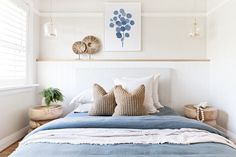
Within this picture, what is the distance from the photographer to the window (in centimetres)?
305

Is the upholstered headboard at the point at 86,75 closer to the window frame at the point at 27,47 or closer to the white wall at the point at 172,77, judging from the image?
the white wall at the point at 172,77

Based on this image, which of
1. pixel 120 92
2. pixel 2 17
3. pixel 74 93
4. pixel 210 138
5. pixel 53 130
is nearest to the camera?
pixel 210 138

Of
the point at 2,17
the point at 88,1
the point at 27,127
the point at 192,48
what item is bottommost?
the point at 27,127

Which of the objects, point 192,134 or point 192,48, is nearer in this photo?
point 192,134

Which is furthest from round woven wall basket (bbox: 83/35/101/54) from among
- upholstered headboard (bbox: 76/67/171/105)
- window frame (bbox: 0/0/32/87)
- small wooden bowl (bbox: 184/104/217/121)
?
small wooden bowl (bbox: 184/104/217/121)

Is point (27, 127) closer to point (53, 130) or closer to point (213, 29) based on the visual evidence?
point (53, 130)

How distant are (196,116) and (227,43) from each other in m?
1.14

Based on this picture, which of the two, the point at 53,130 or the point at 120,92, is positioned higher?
the point at 120,92

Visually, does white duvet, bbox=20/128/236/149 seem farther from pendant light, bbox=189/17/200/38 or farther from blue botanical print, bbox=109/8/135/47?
blue botanical print, bbox=109/8/135/47

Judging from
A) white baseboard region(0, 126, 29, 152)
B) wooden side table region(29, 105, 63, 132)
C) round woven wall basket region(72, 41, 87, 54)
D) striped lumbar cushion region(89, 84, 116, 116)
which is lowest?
white baseboard region(0, 126, 29, 152)

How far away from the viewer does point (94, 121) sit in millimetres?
2043

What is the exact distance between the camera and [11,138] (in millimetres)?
3236

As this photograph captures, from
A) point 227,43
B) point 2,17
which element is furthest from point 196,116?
point 2,17

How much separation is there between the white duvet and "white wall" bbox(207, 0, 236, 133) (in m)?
1.75
